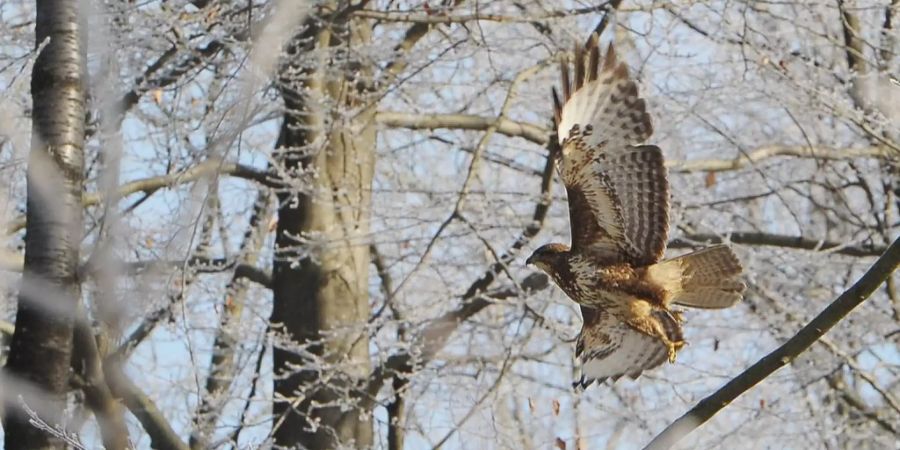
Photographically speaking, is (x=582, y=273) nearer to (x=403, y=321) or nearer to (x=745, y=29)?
(x=403, y=321)

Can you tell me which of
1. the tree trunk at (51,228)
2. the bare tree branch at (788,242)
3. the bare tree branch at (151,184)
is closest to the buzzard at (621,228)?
the tree trunk at (51,228)

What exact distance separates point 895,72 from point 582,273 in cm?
310

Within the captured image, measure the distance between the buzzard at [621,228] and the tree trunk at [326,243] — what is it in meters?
2.18

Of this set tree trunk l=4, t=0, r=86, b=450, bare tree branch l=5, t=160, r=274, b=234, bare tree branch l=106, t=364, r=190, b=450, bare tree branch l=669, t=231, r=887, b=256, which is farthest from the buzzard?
bare tree branch l=669, t=231, r=887, b=256

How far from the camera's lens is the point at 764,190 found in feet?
30.0

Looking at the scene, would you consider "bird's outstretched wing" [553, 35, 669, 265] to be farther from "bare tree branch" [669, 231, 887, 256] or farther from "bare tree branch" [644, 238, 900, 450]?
"bare tree branch" [669, 231, 887, 256]

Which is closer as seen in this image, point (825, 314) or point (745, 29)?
point (825, 314)

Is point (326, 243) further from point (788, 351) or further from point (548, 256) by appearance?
point (788, 351)

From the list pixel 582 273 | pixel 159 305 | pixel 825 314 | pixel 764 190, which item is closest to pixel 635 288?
pixel 582 273

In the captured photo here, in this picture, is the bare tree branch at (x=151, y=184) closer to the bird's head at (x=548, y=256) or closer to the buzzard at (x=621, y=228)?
the bird's head at (x=548, y=256)

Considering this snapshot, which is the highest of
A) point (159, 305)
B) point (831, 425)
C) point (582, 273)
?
point (159, 305)

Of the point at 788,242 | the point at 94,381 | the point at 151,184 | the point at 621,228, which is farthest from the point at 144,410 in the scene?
the point at 788,242

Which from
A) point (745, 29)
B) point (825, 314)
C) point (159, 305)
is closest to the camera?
point (825, 314)

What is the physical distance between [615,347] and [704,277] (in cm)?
41
